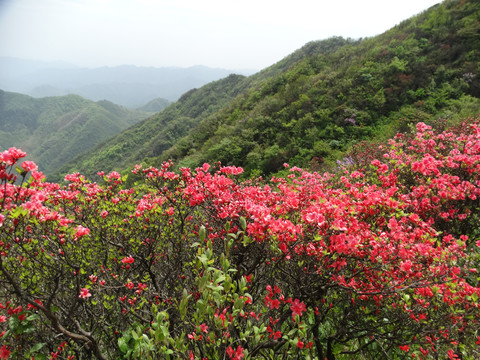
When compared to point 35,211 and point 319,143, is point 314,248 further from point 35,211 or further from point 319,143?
point 319,143

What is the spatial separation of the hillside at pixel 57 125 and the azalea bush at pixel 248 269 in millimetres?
144312

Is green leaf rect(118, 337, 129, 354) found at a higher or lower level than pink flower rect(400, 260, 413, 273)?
lower

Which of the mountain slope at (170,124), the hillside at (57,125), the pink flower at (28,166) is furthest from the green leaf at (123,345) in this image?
the hillside at (57,125)

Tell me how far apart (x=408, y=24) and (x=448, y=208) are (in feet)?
89.3

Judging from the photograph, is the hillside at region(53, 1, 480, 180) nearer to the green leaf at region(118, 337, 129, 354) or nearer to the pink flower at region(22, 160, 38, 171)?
the green leaf at region(118, 337, 129, 354)

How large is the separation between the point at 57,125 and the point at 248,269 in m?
210

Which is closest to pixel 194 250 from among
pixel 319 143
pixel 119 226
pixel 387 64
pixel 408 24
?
pixel 119 226

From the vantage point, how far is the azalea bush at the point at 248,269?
1.99 m

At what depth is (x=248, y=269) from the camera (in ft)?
9.61

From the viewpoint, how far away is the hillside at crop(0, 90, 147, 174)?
136 m

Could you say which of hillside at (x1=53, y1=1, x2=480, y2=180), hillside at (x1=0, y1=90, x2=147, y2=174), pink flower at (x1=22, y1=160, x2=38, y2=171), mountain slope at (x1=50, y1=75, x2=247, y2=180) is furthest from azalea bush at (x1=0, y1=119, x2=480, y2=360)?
hillside at (x1=0, y1=90, x2=147, y2=174)

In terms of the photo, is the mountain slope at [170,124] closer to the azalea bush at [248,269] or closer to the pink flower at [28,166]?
the azalea bush at [248,269]

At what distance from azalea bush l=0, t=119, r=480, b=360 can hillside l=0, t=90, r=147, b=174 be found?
473 ft

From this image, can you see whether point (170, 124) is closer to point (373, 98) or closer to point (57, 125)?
point (373, 98)
